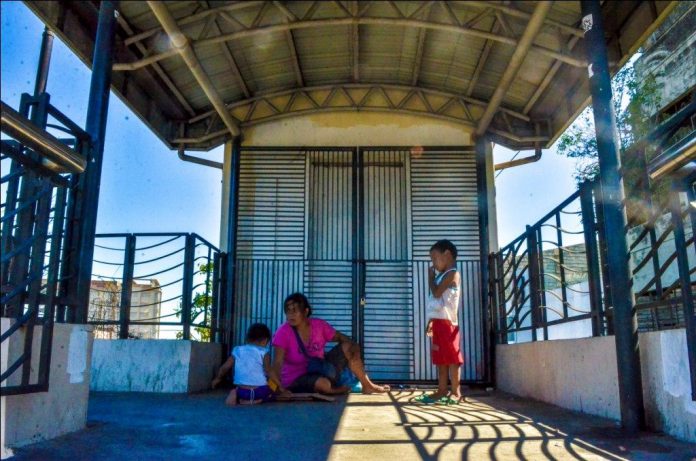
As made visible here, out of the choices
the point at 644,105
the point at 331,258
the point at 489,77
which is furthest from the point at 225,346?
the point at 644,105

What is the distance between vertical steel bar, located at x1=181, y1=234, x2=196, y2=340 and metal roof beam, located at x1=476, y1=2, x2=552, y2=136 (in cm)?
384

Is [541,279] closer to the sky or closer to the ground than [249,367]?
closer to the sky

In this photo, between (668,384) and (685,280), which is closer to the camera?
(685,280)

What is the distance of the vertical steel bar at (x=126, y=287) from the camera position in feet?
18.4

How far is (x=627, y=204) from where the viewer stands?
344 cm

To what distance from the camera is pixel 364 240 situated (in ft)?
25.0

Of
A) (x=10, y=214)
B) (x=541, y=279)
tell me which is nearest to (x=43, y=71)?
(x=10, y=214)

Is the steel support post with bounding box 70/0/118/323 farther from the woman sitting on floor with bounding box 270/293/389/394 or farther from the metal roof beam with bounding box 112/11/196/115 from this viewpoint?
the woman sitting on floor with bounding box 270/293/389/394

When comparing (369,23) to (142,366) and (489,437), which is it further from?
(142,366)

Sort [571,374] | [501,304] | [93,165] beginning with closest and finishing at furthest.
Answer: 1. [93,165]
2. [571,374]
3. [501,304]

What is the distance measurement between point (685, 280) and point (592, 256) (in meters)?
1.35

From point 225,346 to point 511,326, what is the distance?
363cm

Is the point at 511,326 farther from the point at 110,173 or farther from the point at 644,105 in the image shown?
the point at 644,105

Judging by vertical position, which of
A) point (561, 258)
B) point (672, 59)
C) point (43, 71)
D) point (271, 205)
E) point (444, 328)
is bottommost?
point (444, 328)
